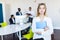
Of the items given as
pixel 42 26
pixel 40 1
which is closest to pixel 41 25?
pixel 42 26

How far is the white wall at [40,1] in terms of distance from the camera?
7.20 m

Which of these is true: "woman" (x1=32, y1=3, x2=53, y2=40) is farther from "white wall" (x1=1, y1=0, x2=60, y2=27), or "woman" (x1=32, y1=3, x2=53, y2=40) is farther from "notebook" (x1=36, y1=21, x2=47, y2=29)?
"white wall" (x1=1, y1=0, x2=60, y2=27)

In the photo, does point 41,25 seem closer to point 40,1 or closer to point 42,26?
point 42,26

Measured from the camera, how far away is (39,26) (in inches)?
79.7

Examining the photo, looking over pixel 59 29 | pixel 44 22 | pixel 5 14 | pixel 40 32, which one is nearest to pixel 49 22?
pixel 44 22

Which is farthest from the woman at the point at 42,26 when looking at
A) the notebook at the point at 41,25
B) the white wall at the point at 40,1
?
the white wall at the point at 40,1

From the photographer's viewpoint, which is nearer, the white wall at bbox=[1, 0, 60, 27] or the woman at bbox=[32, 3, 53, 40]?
the woman at bbox=[32, 3, 53, 40]

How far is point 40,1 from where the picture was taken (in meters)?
7.46

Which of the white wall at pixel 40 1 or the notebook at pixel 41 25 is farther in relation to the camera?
the white wall at pixel 40 1

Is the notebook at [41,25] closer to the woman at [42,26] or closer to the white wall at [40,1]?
the woman at [42,26]

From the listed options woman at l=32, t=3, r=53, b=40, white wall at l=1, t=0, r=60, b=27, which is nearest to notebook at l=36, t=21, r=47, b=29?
woman at l=32, t=3, r=53, b=40

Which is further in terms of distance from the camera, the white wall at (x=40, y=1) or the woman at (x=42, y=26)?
the white wall at (x=40, y=1)

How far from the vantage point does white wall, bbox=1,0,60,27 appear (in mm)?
7199

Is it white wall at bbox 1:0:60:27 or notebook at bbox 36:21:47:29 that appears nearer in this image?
notebook at bbox 36:21:47:29
